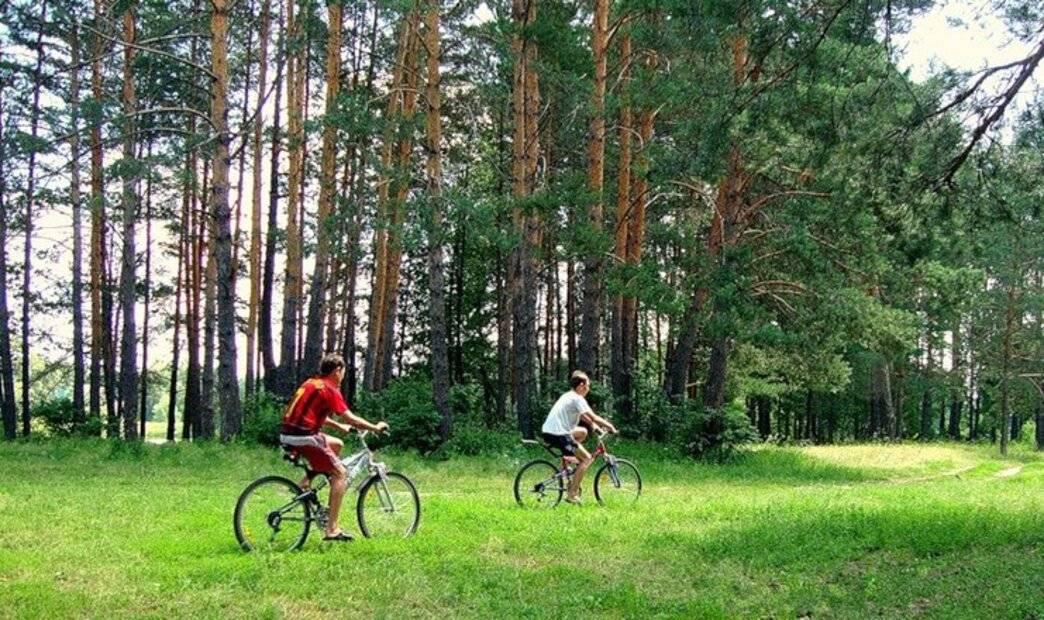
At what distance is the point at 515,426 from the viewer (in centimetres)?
2273

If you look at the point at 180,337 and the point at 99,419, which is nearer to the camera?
the point at 99,419

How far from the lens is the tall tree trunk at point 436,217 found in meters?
17.5

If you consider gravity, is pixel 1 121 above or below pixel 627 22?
below

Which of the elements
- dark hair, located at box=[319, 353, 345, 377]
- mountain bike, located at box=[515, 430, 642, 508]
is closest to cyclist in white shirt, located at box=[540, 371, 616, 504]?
mountain bike, located at box=[515, 430, 642, 508]

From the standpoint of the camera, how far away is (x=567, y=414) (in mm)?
11422

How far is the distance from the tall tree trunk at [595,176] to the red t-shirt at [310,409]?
1207cm

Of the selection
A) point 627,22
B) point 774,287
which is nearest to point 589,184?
point 627,22

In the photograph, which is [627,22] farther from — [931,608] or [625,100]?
[931,608]

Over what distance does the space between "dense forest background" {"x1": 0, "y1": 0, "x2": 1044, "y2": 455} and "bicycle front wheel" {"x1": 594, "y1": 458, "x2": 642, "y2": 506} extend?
412 cm

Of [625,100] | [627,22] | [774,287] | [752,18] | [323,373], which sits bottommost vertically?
[323,373]

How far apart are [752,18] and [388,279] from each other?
19.0 m

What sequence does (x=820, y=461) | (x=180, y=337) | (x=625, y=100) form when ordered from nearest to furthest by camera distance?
(x=625, y=100)
(x=820, y=461)
(x=180, y=337)

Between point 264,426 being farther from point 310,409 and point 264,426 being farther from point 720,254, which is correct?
point 310,409

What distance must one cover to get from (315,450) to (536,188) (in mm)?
14663
